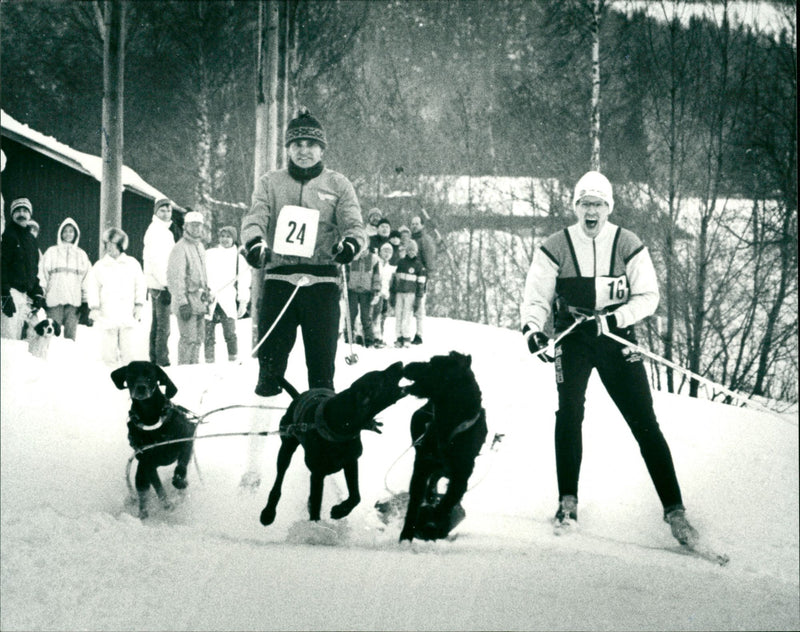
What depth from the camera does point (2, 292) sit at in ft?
6.19

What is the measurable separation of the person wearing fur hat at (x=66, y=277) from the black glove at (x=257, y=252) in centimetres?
38

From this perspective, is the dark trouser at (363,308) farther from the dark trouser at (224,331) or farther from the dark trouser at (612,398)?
the dark trouser at (612,398)

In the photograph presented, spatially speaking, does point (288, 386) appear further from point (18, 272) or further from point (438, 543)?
point (18, 272)

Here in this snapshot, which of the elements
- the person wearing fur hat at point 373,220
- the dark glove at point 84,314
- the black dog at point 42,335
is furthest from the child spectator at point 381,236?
the black dog at point 42,335

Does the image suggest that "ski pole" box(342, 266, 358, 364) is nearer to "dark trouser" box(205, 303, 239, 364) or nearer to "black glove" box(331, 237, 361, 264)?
"black glove" box(331, 237, 361, 264)

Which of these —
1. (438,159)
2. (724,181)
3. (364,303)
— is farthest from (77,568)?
(724,181)

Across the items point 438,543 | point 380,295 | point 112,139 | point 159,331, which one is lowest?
point 438,543

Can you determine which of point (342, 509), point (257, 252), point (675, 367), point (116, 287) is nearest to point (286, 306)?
point (257, 252)

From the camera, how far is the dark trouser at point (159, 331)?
1719 millimetres

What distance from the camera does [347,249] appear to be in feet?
5.39

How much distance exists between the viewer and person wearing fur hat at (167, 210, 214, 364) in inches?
66.7

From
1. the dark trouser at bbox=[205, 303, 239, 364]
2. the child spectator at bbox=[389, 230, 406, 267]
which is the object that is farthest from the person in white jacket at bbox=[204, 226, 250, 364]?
the child spectator at bbox=[389, 230, 406, 267]

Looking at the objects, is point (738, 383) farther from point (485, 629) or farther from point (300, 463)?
point (300, 463)

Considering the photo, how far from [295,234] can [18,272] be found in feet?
2.47
